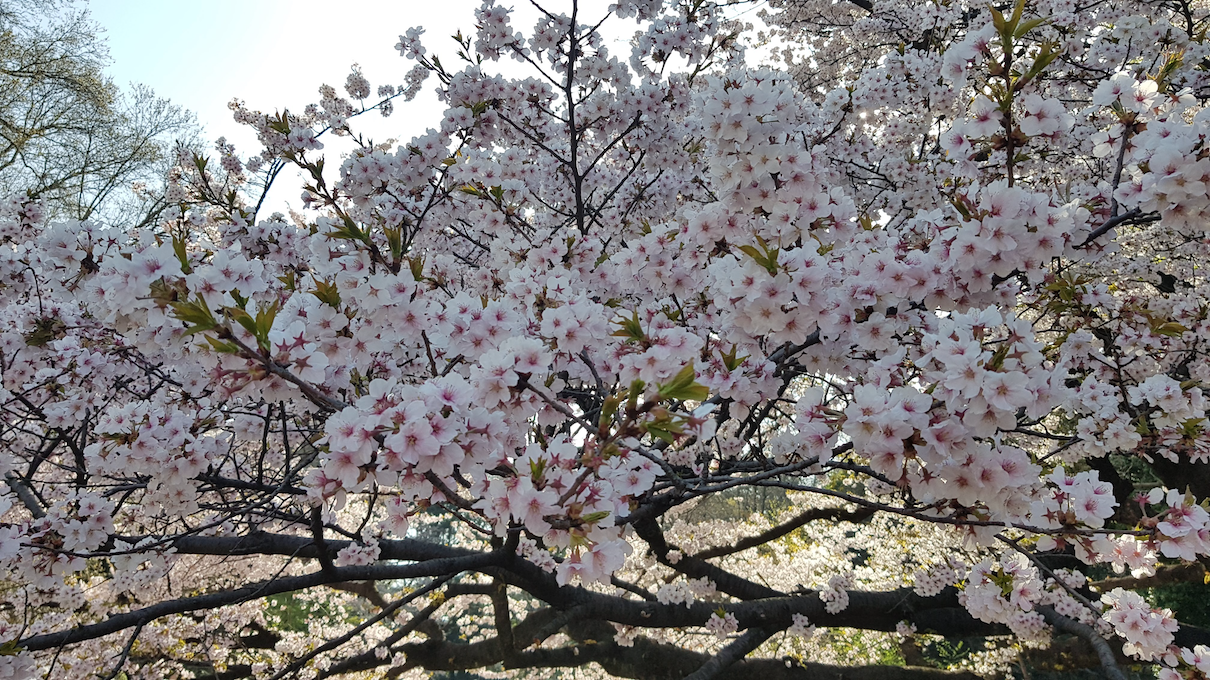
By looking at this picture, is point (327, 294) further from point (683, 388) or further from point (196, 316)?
point (683, 388)

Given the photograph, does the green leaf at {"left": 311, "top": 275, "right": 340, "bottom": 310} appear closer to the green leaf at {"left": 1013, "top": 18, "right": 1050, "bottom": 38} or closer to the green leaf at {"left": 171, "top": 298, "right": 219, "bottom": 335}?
the green leaf at {"left": 171, "top": 298, "right": 219, "bottom": 335}

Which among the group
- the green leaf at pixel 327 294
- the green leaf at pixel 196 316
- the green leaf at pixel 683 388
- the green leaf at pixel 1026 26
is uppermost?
the green leaf at pixel 1026 26

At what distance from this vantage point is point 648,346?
1.74 m

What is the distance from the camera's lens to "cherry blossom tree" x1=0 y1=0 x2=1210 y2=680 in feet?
4.92

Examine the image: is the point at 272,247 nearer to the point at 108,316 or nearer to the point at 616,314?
the point at 108,316

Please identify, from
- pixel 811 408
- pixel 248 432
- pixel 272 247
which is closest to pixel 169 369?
pixel 248 432

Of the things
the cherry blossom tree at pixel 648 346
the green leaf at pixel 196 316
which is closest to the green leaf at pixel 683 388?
the cherry blossom tree at pixel 648 346

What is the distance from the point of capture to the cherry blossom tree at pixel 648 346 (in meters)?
1.50

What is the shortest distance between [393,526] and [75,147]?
42.4 ft

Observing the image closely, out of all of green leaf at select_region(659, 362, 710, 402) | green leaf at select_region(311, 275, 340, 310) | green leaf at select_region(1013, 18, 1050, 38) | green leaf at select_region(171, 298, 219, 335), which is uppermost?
green leaf at select_region(1013, 18, 1050, 38)

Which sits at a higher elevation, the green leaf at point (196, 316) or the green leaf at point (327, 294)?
the green leaf at point (327, 294)

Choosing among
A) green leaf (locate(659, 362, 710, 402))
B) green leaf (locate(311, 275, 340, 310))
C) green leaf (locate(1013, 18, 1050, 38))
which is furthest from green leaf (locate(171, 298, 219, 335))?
green leaf (locate(1013, 18, 1050, 38))

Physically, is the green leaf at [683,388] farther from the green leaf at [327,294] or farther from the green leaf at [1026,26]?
the green leaf at [1026,26]

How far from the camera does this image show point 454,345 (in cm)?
200
